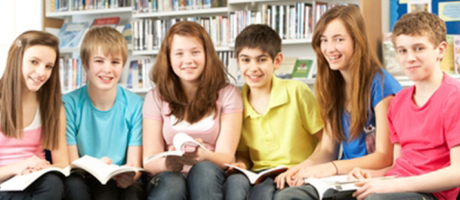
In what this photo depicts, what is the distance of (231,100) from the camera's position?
189cm

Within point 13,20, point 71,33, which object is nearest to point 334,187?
point 71,33

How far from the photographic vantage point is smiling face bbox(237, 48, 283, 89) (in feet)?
6.17

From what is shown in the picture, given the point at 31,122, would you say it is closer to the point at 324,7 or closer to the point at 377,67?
the point at 377,67

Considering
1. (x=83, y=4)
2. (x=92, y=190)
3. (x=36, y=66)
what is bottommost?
(x=92, y=190)

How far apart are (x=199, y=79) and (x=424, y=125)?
2.86 ft

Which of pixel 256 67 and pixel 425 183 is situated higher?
pixel 256 67

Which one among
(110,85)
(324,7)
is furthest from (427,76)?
(324,7)

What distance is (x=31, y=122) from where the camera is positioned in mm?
1763

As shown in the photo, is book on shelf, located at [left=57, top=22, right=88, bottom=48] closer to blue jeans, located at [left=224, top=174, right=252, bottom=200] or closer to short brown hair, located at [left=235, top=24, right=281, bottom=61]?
short brown hair, located at [left=235, top=24, right=281, bottom=61]

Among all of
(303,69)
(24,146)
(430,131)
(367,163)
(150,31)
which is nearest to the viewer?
(430,131)

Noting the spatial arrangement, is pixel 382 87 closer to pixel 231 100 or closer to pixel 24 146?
pixel 231 100

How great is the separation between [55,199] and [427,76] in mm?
1151

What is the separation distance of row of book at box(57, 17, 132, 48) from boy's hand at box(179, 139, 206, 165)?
216 cm

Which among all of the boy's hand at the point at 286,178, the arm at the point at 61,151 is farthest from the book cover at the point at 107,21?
the boy's hand at the point at 286,178
